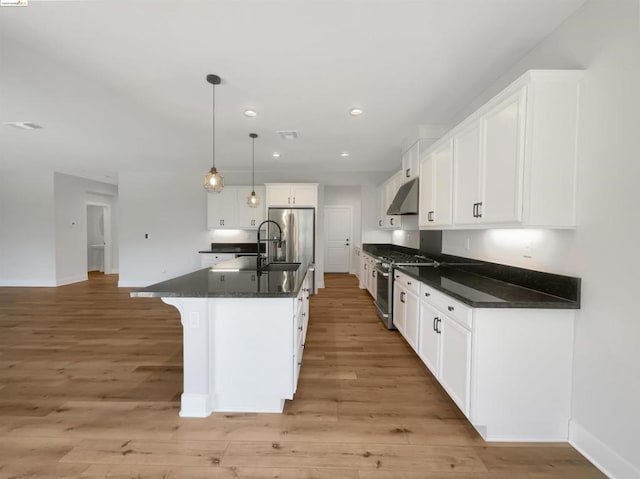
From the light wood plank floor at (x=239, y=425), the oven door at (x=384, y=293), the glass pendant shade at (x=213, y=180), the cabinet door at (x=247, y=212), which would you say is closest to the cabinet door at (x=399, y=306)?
the oven door at (x=384, y=293)

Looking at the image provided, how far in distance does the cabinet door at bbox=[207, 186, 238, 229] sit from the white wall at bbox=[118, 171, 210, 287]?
41 centimetres

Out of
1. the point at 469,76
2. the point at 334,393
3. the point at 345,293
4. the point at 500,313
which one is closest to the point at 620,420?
the point at 500,313

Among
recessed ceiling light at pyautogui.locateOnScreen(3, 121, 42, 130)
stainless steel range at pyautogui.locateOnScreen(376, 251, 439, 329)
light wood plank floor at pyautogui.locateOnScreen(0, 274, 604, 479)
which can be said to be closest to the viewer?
light wood plank floor at pyautogui.locateOnScreen(0, 274, 604, 479)

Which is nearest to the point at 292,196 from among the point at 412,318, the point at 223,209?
the point at 223,209

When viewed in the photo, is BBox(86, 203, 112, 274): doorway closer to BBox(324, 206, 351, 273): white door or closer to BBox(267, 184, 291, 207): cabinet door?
BBox(267, 184, 291, 207): cabinet door

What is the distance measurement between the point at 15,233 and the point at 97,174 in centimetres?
217

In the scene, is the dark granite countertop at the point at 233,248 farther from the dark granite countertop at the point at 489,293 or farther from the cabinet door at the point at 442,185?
the dark granite countertop at the point at 489,293

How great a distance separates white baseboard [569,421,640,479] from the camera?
4.74 feet

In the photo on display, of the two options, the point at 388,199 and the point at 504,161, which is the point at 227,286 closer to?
the point at 504,161

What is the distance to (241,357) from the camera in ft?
6.81

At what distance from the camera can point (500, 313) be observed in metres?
1.75

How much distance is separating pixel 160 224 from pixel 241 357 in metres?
5.53

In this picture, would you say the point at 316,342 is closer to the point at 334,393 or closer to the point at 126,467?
the point at 334,393

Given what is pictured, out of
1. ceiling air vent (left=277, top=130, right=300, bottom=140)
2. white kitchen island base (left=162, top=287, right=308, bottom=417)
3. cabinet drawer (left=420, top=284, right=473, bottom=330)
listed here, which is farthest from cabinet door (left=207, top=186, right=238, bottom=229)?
cabinet drawer (left=420, top=284, right=473, bottom=330)
